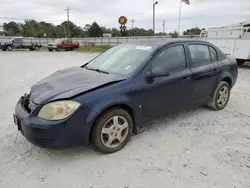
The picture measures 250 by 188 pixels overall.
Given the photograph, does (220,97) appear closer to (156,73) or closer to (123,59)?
(156,73)

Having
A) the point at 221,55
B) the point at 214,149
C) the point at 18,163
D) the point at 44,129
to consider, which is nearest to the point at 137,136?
the point at 214,149

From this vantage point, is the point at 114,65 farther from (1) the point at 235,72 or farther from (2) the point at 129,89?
(1) the point at 235,72

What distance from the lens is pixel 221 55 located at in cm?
451

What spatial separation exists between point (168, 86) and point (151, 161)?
121cm

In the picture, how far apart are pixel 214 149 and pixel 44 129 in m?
2.30

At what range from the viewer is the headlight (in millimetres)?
2598

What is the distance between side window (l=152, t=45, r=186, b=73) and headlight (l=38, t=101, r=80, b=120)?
1.38 meters

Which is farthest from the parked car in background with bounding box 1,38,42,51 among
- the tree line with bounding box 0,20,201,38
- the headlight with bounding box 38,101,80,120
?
the tree line with bounding box 0,20,201,38

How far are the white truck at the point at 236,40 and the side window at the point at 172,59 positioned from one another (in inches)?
312

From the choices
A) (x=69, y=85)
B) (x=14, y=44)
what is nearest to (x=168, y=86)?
(x=69, y=85)

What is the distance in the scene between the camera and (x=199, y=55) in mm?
4055

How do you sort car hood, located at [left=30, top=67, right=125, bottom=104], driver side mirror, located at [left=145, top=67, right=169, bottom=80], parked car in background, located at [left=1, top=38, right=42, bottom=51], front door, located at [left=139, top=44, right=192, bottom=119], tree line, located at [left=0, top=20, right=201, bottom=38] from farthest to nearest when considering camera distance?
tree line, located at [left=0, top=20, right=201, bottom=38], parked car in background, located at [left=1, top=38, right=42, bottom=51], front door, located at [left=139, top=44, right=192, bottom=119], driver side mirror, located at [left=145, top=67, right=169, bottom=80], car hood, located at [left=30, top=67, right=125, bottom=104]

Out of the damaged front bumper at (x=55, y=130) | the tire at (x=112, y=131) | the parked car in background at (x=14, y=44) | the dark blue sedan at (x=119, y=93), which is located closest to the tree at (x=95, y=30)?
the parked car in background at (x=14, y=44)

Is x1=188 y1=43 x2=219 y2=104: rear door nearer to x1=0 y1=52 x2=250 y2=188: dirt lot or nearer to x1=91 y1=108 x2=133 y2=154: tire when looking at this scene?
x1=0 y1=52 x2=250 y2=188: dirt lot
